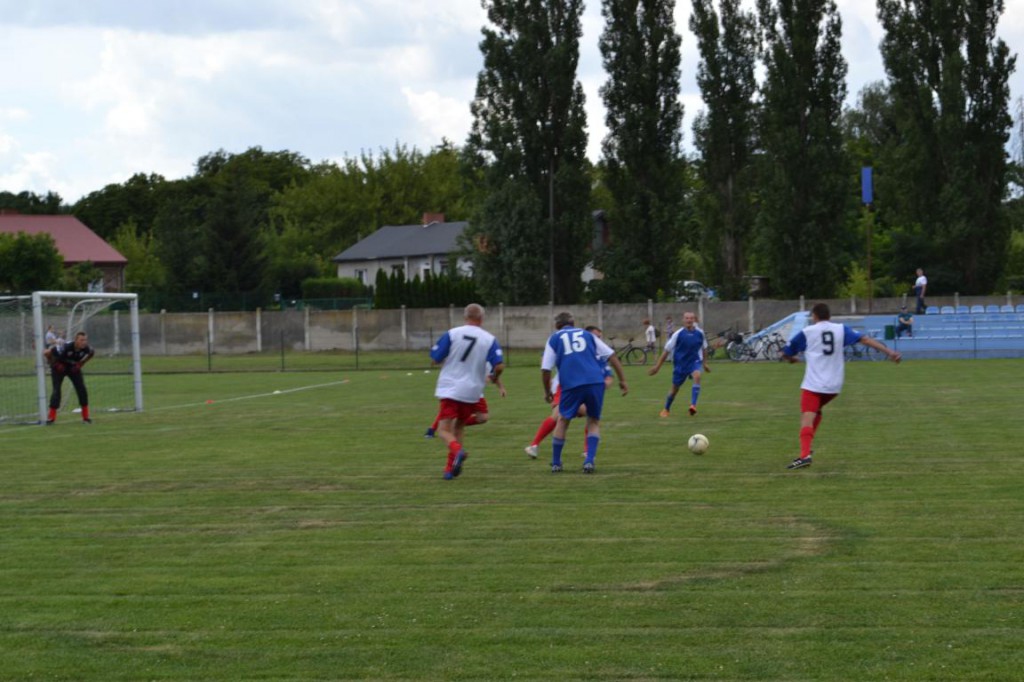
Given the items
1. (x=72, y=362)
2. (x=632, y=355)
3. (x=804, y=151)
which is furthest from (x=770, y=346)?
(x=72, y=362)

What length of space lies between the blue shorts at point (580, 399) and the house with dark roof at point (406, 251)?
7427cm

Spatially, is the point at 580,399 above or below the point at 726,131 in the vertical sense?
below

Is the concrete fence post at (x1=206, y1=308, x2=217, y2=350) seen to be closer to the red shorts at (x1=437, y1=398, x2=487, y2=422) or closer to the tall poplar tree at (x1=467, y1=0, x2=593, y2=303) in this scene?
the tall poplar tree at (x1=467, y1=0, x2=593, y2=303)

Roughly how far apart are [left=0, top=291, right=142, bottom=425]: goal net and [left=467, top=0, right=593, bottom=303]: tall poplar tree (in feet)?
94.1

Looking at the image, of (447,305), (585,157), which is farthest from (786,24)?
(447,305)

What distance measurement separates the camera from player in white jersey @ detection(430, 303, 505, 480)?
13750mm

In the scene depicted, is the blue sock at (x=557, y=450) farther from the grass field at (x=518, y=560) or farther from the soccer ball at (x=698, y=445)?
the soccer ball at (x=698, y=445)

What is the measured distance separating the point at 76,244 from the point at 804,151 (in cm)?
5850

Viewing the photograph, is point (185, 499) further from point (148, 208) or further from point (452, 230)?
point (148, 208)

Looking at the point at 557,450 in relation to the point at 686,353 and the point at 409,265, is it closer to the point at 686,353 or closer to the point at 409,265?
the point at 686,353

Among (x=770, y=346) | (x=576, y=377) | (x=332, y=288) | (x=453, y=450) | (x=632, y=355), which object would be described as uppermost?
(x=332, y=288)

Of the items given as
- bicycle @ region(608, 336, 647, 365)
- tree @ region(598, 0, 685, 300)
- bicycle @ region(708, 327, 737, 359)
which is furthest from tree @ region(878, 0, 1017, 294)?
bicycle @ region(608, 336, 647, 365)

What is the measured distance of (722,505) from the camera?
37.7 feet

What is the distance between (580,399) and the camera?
14125mm
